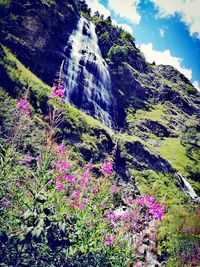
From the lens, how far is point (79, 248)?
560 centimetres

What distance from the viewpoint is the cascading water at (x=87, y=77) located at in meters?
46.8

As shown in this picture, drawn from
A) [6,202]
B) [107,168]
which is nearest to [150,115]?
[107,168]

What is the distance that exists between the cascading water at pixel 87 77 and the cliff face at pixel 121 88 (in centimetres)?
21

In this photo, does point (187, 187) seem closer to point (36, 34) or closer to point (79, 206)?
point (36, 34)

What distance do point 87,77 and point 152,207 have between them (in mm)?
43893

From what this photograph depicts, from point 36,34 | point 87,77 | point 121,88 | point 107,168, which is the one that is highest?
point 121,88

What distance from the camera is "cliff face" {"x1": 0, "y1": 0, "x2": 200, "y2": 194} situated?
4403 cm

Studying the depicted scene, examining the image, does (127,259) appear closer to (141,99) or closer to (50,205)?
(50,205)

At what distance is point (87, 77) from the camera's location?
5022cm

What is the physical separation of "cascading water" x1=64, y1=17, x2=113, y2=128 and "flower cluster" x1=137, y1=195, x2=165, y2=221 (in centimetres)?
3758

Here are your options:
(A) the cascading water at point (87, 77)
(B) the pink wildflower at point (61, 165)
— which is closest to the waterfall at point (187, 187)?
(A) the cascading water at point (87, 77)

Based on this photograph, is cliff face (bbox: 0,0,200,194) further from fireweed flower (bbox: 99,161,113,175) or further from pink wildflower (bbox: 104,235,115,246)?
pink wildflower (bbox: 104,235,115,246)

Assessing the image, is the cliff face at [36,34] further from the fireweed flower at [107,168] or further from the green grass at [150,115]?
the fireweed flower at [107,168]

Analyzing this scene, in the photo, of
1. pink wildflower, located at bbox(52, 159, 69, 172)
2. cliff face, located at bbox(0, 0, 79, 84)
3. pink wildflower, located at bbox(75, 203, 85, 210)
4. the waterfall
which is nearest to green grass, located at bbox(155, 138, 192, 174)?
the waterfall
